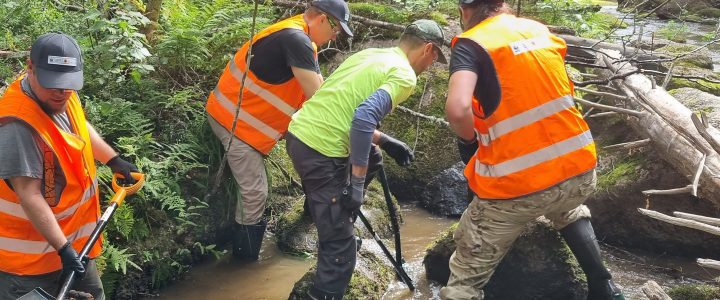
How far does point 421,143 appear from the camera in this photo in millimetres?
6840

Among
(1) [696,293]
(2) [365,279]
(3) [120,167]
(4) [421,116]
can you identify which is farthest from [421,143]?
(3) [120,167]

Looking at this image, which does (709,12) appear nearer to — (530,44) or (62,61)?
(530,44)

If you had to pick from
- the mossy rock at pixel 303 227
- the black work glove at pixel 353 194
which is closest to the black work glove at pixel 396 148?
the black work glove at pixel 353 194

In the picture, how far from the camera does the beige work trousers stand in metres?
4.96

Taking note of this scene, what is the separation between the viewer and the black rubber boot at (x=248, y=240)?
5145 millimetres

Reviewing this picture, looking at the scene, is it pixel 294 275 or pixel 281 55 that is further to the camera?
pixel 294 275

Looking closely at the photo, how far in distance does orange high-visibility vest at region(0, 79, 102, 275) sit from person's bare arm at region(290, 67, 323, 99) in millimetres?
1617

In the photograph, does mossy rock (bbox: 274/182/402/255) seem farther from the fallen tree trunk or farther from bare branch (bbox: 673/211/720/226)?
bare branch (bbox: 673/211/720/226)

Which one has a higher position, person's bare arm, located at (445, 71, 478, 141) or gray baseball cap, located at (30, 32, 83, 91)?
gray baseball cap, located at (30, 32, 83, 91)

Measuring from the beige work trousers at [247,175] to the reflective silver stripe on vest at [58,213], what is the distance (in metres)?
1.74

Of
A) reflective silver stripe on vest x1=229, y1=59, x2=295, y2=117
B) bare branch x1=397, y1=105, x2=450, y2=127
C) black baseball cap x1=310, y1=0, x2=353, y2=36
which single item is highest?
black baseball cap x1=310, y1=0, x2=353, y2=36

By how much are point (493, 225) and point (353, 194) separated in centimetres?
81

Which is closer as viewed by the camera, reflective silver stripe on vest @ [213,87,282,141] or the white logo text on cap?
the white logo text on cap

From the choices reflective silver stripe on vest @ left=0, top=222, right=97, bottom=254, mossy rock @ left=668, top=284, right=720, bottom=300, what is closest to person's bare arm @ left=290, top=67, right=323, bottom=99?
reflective silver stripe on vest @ left=0, top=222, right=97, bottom=254
